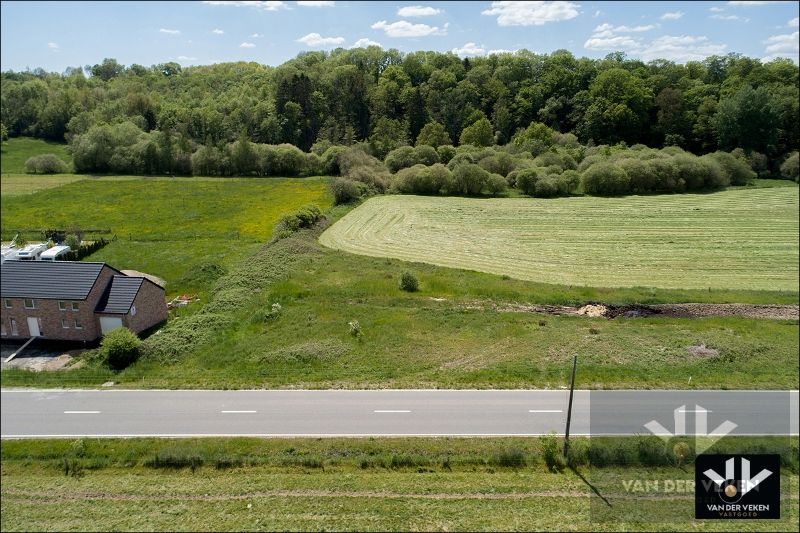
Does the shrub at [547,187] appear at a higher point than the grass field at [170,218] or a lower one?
higher

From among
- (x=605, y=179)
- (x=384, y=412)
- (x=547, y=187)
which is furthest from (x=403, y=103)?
(x=384, y=412)

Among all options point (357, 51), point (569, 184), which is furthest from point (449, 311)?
point (357, 51)

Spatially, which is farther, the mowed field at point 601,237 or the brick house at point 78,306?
the mowed field at point 601,237

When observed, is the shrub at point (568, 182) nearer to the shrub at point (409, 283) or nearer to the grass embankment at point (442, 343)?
the grass embankment at point (442, 343)

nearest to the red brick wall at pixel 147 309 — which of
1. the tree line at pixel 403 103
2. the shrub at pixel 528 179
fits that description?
the tree line at pixel 403 103

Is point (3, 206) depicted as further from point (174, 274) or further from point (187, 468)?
point (174, 274)

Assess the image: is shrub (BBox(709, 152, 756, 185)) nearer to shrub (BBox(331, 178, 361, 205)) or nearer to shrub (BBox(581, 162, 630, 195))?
shrub (BBox(581, 162, 630, 195))

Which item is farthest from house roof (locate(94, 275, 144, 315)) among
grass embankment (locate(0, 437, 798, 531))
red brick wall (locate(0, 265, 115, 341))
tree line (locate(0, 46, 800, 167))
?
tree line (locate(0, 46, 800, 167))
